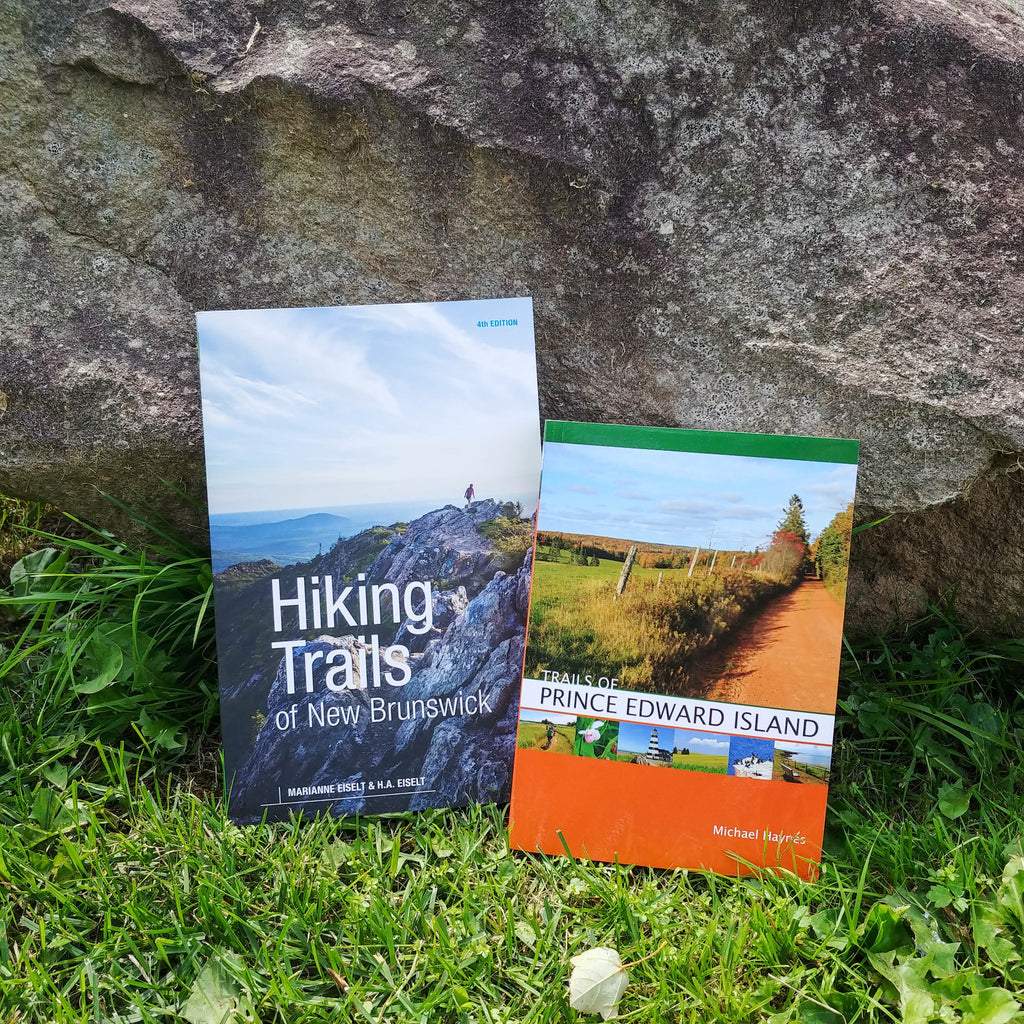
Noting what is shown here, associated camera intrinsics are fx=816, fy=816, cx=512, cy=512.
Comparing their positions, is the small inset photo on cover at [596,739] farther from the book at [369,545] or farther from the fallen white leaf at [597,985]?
the fallen white leaf at [597,985]

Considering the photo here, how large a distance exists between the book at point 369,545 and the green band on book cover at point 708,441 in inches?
4.3

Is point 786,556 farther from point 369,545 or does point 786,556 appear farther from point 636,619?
point 369,545

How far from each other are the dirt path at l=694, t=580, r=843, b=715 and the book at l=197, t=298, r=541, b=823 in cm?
40

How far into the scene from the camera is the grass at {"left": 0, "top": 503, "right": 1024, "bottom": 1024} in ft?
4.10

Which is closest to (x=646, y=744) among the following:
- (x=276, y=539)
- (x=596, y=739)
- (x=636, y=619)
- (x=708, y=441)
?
(x=596, y=739)

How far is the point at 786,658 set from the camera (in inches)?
58.7

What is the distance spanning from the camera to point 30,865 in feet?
4.61

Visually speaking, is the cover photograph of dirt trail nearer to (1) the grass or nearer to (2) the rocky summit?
(2) the rocky summit

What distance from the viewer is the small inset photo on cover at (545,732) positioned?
1503 mm

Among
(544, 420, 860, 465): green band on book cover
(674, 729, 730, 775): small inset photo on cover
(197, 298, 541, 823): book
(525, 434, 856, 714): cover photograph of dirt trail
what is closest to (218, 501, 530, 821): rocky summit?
(197, 298, 541, 823): book

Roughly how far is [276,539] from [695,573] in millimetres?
797

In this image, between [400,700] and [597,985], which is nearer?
[597,985]

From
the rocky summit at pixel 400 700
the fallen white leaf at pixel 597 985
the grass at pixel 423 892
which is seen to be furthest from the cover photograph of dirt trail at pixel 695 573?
the fallen white leaf at pixel 597 985

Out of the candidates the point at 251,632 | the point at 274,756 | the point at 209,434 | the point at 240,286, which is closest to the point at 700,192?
the point at 240,286
